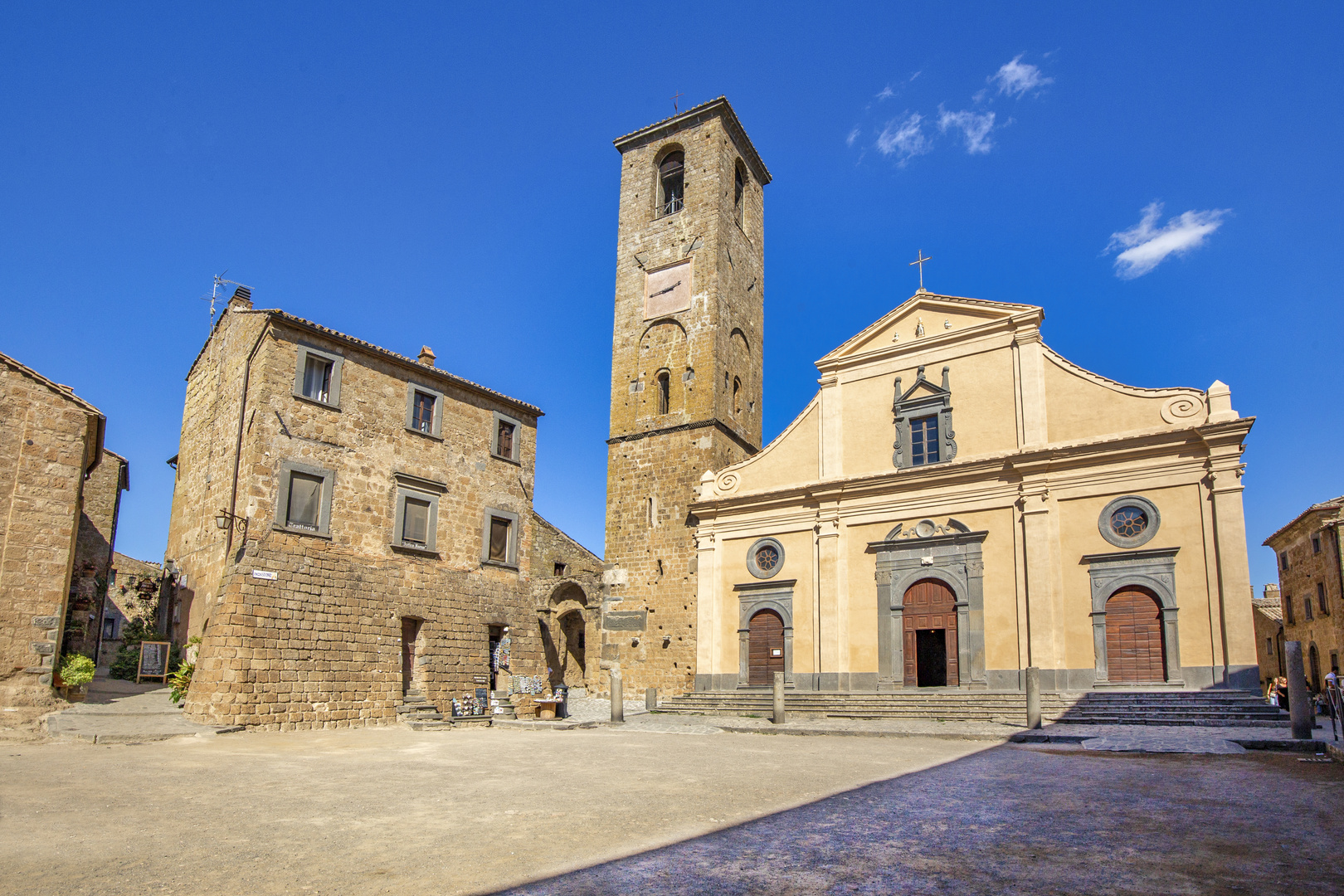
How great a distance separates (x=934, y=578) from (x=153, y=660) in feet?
60.4

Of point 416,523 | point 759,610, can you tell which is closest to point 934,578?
point 759,610

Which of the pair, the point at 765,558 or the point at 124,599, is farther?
the point at 124,599

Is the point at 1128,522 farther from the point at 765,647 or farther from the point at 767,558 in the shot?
the point at 765,647

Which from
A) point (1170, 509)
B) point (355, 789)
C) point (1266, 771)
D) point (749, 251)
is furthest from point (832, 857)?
point (749, 251)

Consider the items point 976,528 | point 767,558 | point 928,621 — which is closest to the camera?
point 976,528

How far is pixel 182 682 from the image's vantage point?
1709 cm

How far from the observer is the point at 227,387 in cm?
1962

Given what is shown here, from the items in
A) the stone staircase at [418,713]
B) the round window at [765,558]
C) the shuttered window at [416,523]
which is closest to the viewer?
the stone staircase at [418,713]

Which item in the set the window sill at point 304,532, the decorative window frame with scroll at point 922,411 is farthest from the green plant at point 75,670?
the decorative window frame with scroll at point 922,411

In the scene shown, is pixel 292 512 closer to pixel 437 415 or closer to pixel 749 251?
pixel 437 415

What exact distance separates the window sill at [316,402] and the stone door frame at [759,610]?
1178 cm

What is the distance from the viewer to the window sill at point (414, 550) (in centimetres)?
1981

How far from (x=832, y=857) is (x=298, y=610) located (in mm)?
14962

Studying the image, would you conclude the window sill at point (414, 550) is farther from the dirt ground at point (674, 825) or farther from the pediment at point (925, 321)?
the pediment at point (925, 321)
